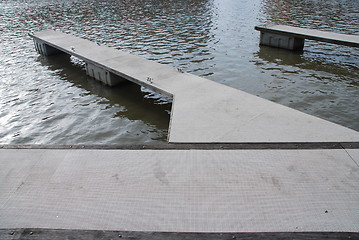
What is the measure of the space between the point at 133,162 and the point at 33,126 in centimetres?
483

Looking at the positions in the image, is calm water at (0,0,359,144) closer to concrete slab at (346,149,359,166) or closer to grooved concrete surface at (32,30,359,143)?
grooved concrete surface at (32,30,359,143)

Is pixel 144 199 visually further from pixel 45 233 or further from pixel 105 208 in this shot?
pixel 45 233

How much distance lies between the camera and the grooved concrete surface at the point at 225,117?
18.9 ft

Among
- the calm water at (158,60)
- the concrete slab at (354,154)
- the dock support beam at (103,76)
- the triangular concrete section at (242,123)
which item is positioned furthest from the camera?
the dock support beam at (103,76)

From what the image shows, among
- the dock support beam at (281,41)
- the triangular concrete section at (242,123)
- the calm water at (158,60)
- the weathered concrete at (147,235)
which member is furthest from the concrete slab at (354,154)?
the dock support beam at (281,41)

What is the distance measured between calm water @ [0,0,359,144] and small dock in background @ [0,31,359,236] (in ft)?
7.28

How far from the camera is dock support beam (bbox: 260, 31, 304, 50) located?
13.8 metres

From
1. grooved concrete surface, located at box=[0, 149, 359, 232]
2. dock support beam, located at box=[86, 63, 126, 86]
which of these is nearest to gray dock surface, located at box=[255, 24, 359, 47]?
dock support beam, located at box=[86, 63, 126, 86]

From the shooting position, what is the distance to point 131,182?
4625 millimetres

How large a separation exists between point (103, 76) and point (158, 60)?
336 cm

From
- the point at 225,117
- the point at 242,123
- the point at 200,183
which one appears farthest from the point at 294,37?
the point at 200,183

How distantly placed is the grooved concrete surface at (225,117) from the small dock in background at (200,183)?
4 cm

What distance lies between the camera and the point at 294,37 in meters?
13.5

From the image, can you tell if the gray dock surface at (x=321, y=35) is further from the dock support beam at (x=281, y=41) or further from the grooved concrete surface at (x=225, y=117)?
the grooved concrete surface at (x=225, y=117)
